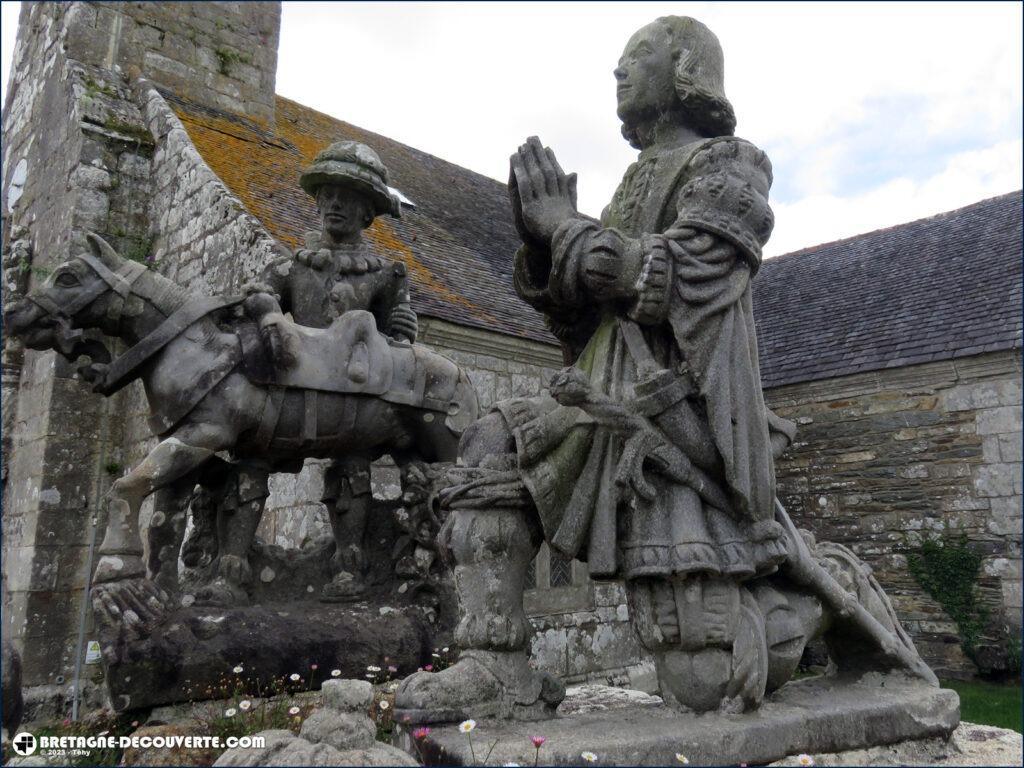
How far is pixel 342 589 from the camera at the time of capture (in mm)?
3396

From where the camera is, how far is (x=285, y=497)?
6.21 meters

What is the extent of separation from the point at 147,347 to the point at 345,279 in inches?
36.9

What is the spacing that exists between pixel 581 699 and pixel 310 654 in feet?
3.56

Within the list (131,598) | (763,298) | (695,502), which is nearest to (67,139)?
(131,598)

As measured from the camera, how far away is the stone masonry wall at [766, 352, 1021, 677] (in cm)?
988

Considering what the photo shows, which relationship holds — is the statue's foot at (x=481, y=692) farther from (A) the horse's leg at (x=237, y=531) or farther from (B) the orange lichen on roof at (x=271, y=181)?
(B) the orange lichen on roof at (x=271, y=181)

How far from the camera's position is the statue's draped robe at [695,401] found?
6.88ft

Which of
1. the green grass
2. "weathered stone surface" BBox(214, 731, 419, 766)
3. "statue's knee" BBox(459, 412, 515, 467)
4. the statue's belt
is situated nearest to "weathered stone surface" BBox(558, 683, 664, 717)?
"weathered stone surface" BBox(214, 731, 419, 766)

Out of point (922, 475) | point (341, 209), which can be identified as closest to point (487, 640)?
point (341, 209)

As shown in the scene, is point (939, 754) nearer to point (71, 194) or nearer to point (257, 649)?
point (257, 649)

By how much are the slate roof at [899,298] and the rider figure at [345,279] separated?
8930 millimetres

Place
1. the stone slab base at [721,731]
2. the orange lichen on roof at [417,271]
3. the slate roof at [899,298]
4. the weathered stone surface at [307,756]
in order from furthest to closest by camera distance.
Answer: the slate roof at [899,298], the orange lichen on roof at [417,271], the stone slab base at [721,731], the weathered stone surface at [307,756]

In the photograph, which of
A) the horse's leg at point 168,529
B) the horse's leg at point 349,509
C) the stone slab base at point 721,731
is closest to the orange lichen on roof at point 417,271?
the horse's leg at point 349,509

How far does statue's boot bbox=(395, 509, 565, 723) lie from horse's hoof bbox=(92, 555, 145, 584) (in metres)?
1.42
